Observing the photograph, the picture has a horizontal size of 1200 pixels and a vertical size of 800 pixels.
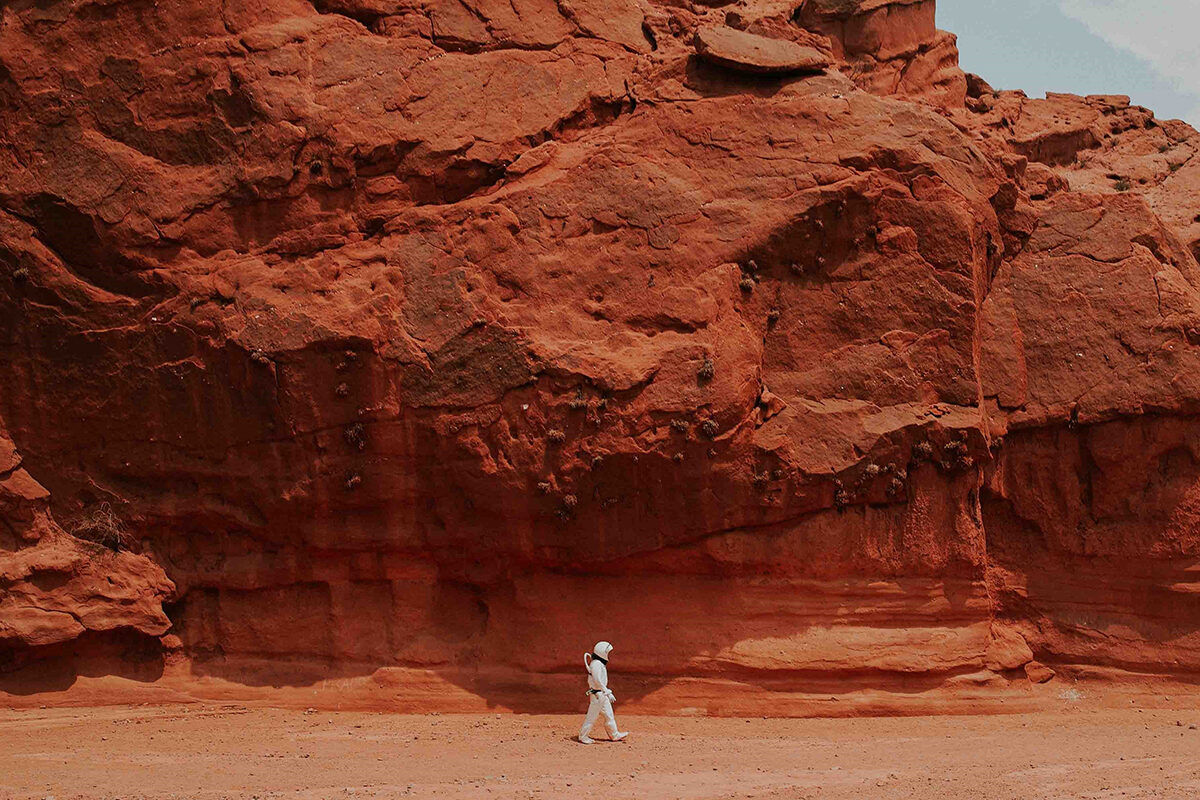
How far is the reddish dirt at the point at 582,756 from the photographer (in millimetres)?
11055

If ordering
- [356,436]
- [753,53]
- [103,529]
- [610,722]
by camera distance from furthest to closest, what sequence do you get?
[753,53] < [103,529] < [356,436] < [610,722]

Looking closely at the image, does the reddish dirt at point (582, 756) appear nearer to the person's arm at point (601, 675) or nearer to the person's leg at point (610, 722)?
the person's leg at point (610, 722)

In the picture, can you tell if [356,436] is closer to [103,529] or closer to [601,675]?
[103,529]

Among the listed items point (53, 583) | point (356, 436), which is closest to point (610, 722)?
point (356, 436)

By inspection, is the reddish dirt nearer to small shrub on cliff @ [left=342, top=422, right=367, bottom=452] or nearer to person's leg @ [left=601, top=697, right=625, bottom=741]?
person's leg @ [left=601, top=697, right=625, bottom=741]

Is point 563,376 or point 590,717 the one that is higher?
point 563,376

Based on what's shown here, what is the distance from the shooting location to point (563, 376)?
14.0 meters

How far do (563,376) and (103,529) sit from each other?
5231 mm

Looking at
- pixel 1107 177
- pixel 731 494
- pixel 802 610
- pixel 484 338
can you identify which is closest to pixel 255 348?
pixel 484 338

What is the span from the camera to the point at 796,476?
14094mm

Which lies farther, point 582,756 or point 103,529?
point 103,529

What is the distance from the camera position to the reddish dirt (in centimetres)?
1105

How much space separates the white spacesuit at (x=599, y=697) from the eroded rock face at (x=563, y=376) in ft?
4.15

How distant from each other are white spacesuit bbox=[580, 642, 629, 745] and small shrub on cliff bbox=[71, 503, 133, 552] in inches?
215
